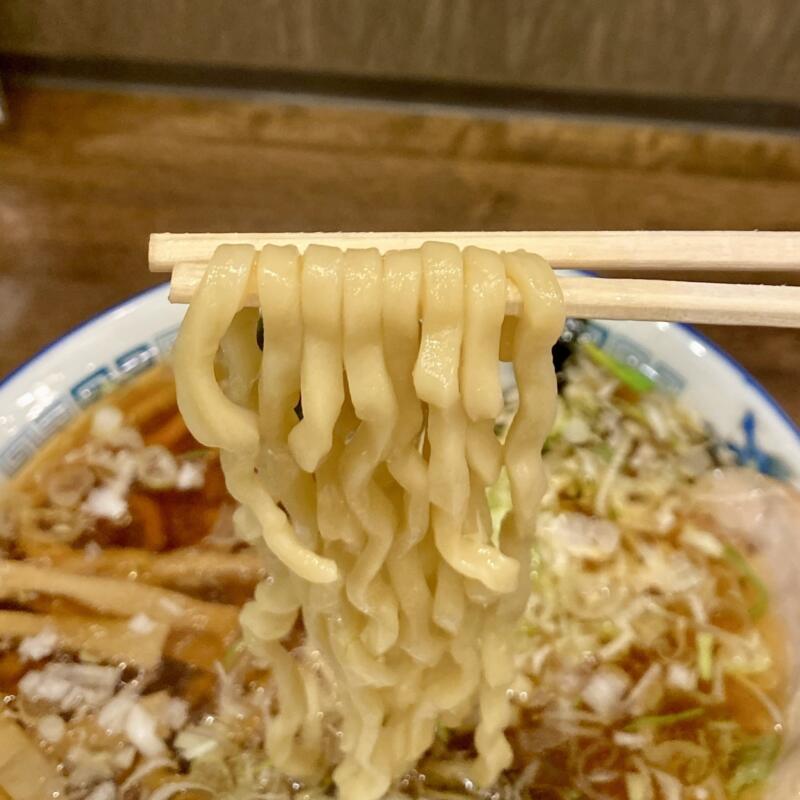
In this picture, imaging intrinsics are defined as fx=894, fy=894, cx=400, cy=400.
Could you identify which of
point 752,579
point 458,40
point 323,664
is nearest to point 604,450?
point 752,579

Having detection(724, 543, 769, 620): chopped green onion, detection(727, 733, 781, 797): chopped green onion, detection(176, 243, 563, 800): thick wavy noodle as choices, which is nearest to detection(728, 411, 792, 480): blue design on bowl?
detection(724, 543, 769, 620): chopped green onion

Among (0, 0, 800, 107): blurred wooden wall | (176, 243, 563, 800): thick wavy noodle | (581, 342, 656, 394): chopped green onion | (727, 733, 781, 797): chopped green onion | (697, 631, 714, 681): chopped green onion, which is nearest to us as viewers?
(176, 243, 563, 800): thick wavy noodle

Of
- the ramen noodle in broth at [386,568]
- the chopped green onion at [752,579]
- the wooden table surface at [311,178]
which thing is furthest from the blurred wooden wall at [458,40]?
the chopped green onion at [752,579]

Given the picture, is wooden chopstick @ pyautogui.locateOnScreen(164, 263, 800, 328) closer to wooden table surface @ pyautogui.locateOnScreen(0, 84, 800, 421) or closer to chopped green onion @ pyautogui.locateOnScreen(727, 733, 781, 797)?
chopped green onion @ pyautogui.locateOnScreen(727, 733, 781, 797)

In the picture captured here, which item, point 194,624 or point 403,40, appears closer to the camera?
point 194,624

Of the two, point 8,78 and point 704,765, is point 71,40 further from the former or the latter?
point 704,765

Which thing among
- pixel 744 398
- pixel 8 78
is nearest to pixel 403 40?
pixel 8 78
